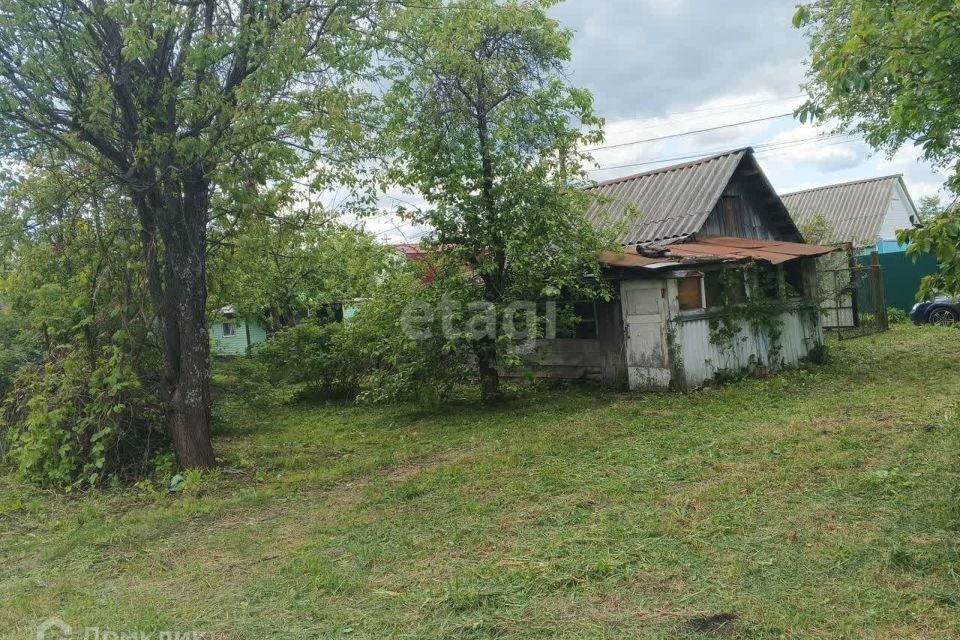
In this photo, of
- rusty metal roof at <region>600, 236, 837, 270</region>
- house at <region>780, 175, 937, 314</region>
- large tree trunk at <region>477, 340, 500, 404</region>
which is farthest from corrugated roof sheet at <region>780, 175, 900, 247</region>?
large tree trunk at <region>477, 340, 500, 404</region>

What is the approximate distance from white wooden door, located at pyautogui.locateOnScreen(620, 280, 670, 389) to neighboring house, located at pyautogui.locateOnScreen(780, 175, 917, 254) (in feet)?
59.6

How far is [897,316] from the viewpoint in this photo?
19.6 meters

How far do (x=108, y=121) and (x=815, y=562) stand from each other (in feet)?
25.2

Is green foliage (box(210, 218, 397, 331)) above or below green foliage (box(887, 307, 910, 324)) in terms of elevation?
above

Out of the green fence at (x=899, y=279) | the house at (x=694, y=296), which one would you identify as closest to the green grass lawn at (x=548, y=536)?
the house at (x=694, y=296)

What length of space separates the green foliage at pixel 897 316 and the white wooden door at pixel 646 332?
38.5ft

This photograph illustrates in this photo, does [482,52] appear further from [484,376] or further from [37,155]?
[37,155]

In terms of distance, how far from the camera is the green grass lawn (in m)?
3.78

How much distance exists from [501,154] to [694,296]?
13.4 ft

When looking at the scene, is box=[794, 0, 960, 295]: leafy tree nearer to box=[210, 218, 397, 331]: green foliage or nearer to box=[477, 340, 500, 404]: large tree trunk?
box=[210, 218, 397, 331]: green foliage

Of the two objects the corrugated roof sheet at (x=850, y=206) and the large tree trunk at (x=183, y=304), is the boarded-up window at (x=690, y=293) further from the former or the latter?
the corrugated roof sheet at (x=850, y=206)

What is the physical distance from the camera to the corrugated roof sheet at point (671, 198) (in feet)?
43.5

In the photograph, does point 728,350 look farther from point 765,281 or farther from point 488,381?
point 488,381

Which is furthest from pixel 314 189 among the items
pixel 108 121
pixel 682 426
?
pixel 682 426
